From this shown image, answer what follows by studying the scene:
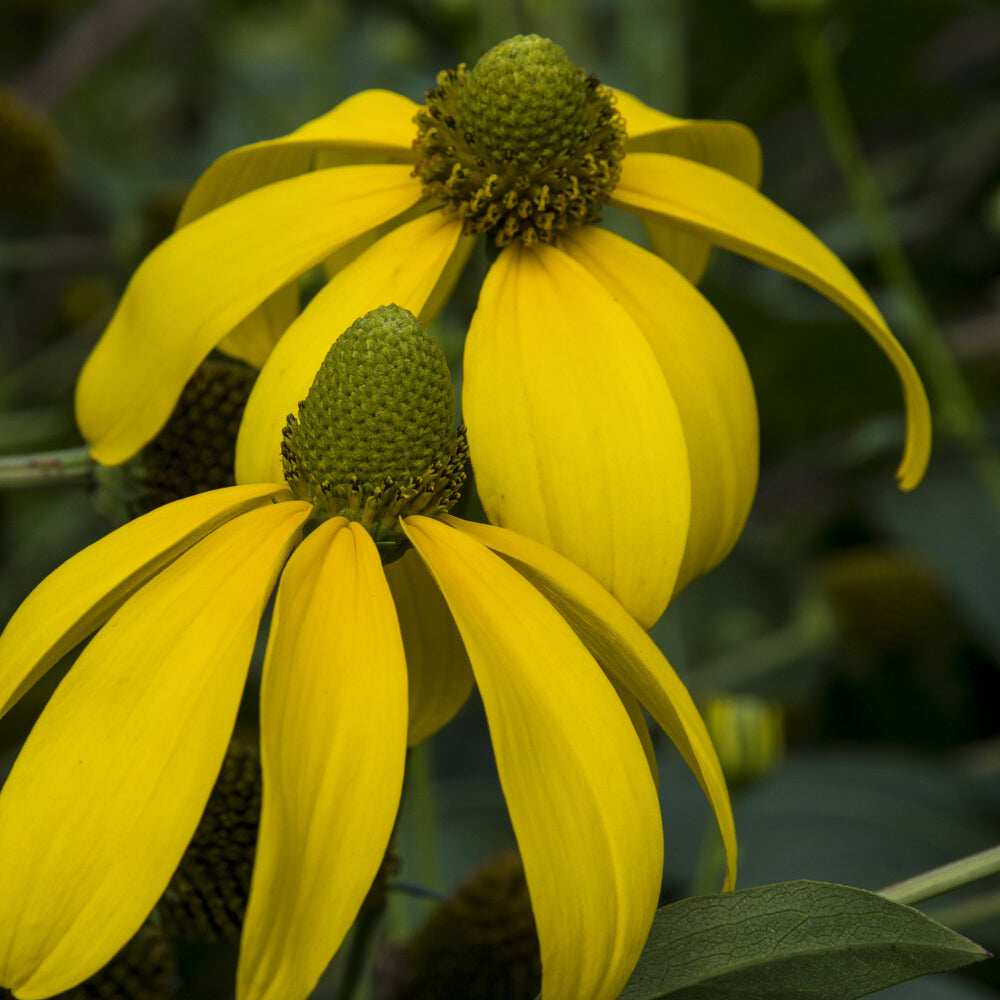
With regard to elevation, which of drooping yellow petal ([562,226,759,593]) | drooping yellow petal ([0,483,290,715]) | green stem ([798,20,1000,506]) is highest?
green stem ([798,20,1000,506])

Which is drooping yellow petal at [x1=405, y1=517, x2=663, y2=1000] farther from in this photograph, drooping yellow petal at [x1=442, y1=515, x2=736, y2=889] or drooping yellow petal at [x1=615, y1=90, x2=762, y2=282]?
Result: drooping yellow petal at [x1=615, y1=90, x2=762, y2=282]

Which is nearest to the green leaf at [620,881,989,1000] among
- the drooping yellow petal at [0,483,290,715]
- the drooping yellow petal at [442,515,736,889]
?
the drooping yellow petal at [442,515,736,889]

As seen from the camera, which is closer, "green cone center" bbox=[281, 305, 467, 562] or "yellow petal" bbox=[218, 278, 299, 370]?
"green cone center" bbox=[281, 305, 467, 562]

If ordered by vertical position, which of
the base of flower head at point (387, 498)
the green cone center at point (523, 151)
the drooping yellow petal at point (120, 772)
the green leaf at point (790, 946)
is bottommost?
the green leaf at point (790, 946)

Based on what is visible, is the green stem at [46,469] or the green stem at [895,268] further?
the green stem at [895,268]

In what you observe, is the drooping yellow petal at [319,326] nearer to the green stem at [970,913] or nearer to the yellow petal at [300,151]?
the yellow petal at [300,151]

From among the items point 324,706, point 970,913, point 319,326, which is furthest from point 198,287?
point 970,913

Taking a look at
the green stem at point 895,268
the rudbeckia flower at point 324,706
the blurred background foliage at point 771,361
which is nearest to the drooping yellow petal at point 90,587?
the rudbeckia flower at point 324,706

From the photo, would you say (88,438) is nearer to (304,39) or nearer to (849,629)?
(849,629)
